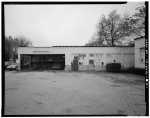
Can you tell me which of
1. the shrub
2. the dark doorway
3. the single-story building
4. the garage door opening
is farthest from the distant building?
the garage door opening

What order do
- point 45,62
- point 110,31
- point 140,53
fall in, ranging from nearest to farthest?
point 140,53, point 45,62, point 110,31

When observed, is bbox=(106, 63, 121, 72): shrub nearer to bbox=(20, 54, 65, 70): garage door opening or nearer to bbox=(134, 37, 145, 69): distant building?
bbox=(134, 37, 145, 69): distant building

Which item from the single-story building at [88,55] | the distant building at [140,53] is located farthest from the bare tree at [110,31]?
the distant building at [140,53]

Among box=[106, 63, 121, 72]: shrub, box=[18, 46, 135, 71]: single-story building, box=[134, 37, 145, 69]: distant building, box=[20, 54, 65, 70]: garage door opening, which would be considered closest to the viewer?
box=[134, 37, 145, 69]: distant building

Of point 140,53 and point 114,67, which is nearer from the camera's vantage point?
Answer: point 140,53

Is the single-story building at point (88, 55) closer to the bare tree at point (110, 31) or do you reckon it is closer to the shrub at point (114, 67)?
the shrub at point (114, 67)

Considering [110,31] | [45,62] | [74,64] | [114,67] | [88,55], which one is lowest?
[114,67]

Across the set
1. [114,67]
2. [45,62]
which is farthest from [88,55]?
[45,62]

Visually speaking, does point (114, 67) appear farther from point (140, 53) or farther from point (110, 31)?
point (110, 31)

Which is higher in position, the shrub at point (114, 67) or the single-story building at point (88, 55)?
the single-story building at point (88, 55)

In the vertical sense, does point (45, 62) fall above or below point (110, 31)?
below

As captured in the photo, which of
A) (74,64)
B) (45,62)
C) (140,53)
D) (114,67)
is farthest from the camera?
(45,62)

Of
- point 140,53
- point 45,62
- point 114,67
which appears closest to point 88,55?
point 114,67

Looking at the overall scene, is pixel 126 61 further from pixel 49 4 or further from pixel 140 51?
pixel 49 4
